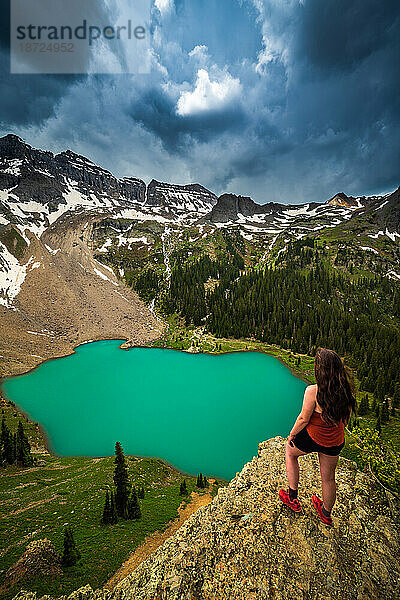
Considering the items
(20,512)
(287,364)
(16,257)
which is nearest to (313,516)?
(20,512)

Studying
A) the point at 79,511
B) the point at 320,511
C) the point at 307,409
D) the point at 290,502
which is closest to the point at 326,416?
the point at 307,409

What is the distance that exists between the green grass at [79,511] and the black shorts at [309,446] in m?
6.60

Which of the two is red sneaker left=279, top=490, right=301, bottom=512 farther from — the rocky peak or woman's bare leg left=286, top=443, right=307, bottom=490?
the rocky peak

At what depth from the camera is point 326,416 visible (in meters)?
3.42

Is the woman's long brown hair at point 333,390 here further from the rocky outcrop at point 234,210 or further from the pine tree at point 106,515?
the rocky outcrop at point 234,210

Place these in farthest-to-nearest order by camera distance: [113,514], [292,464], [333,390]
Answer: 1. [113,514]
2. [292,464]
3. [333,390]

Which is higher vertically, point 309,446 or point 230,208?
point 230,208

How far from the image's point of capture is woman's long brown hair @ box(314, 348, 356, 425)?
3383 millimetres

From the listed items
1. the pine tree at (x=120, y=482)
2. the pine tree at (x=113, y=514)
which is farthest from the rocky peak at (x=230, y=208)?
the pine tree at (x=113, y=514)

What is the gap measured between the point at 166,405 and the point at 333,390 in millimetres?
28093

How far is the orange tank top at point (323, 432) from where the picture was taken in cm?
353

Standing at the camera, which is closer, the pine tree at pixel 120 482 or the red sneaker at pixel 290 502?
the red sneaker at pixel 290 502

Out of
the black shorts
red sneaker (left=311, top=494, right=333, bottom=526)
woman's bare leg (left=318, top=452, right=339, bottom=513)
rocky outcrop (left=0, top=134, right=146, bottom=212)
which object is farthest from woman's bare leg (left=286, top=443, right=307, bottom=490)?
rocky outcrop (left=0, top=134, right=146, bottom=212)

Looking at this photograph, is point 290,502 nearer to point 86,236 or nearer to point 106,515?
point 106,515
